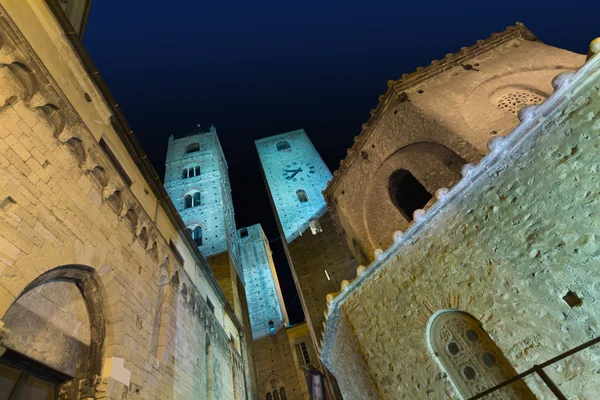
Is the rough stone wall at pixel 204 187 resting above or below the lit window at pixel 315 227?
above

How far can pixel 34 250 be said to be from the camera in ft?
11.9

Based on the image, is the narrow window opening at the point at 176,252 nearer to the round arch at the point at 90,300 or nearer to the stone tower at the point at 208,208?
the round arch at the point at 90,300

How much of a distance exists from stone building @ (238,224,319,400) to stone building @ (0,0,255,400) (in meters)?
10.9

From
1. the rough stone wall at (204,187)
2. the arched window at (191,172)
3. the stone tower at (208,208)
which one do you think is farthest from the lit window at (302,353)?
the arched window at (191,172)

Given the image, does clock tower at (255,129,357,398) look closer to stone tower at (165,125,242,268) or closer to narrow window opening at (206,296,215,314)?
stone tower at (165,125,242,268)

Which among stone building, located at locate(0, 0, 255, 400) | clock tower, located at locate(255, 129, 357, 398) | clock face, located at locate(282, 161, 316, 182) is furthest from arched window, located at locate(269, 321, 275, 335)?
stone building, located at locate(0, 0, 255, 400)

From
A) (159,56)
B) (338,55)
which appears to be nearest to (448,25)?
(338,55)

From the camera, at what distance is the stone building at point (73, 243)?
144 inches

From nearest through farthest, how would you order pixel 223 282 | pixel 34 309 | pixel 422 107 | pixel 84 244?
1. pixel 34 309
2. pixel 84 244
3. pixel 422 107
4. pixel 223 282

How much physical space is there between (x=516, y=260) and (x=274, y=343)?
19478 mm

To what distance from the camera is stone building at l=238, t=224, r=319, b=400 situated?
61.6ft

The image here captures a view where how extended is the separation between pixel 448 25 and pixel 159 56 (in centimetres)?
4018

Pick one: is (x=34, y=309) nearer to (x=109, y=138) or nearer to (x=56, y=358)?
(x=56, y=358)

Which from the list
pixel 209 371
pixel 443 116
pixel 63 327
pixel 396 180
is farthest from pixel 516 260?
pixel 209 371
